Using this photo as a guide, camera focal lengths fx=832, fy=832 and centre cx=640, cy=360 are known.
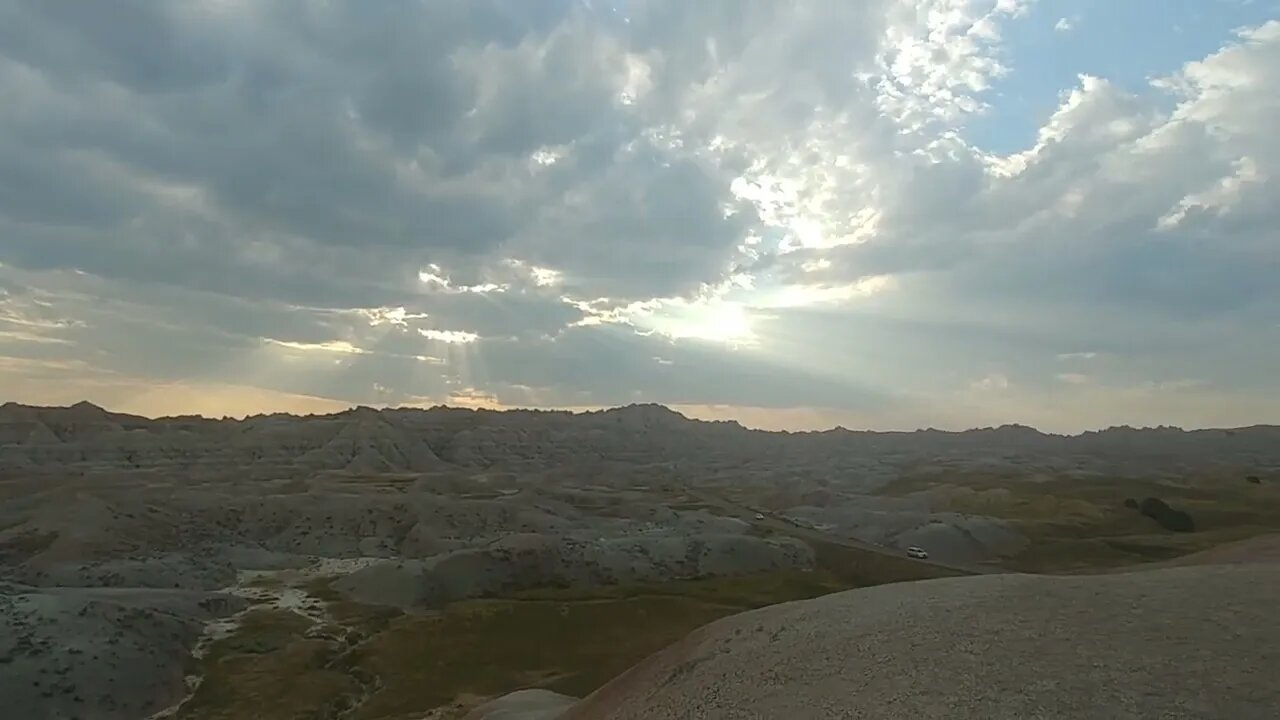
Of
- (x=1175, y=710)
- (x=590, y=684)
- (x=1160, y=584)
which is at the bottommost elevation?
(x=590, y=684)

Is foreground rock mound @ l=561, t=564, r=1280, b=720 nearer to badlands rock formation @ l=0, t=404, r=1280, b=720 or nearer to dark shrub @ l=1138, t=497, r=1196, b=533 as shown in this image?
badlands rock formation @ l=0, t=404, r=1280, b=720

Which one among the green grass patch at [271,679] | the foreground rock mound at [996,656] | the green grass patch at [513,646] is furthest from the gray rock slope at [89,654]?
the foreground rock mound at [996,656]

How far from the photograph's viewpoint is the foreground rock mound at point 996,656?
61.2 ft

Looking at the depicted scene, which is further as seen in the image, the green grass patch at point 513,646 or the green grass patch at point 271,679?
the green grass patch at point 513,646

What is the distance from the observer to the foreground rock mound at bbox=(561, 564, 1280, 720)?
1866 cm

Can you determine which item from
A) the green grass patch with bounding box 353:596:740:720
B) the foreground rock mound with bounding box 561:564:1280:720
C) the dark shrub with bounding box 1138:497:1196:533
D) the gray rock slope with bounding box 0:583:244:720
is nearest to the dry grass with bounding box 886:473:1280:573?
the dark shrub with bounding box 1138:497:1196:533

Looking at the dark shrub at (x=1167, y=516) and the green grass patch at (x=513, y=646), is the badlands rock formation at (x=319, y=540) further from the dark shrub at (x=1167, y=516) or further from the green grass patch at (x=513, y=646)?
the dark shrub at (x=1167, y=516)

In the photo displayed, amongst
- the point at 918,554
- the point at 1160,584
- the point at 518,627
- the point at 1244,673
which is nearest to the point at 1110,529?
the point at 918,554

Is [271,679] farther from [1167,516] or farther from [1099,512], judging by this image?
[1167,516]

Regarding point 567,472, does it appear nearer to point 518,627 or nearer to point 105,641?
point 518,627

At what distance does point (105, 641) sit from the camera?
4659cm

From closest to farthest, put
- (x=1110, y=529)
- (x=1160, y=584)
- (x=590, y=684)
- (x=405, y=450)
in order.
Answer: (x=1160, y=584) → (x=590, y=684) → (x=1110, y=529) → (x=405, y=450)

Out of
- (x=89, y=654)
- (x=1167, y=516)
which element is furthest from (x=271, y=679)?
(x=1167, y=516)

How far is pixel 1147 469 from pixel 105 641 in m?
193
